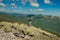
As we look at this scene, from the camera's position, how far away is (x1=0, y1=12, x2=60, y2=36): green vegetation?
2.13 meters

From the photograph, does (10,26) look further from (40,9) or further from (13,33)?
(40,9)

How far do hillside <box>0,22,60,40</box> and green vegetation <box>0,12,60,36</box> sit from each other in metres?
0.07

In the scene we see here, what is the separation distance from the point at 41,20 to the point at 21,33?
0.40 m

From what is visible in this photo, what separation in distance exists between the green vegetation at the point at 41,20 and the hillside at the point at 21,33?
69 millimetres

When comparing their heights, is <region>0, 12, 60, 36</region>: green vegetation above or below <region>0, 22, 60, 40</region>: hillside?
above

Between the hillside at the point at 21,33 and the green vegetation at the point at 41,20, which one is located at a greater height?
the green vegetation at the point at 41,20

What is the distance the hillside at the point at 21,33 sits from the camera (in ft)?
6.84

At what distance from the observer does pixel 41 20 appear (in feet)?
7.01

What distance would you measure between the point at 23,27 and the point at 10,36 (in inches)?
10.4

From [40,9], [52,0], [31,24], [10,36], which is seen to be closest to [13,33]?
[10,36]

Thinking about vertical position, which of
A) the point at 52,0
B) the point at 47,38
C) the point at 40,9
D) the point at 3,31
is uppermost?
the point at 52,0

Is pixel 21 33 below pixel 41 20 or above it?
below

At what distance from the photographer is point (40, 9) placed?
2123 mm

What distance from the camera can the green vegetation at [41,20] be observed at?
213cm
